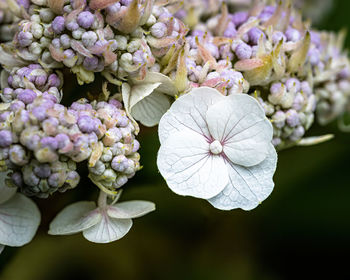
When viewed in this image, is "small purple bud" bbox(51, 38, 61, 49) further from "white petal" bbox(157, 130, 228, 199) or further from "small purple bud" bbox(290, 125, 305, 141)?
"small purple bud" bbox(290, 125, 305, 141)

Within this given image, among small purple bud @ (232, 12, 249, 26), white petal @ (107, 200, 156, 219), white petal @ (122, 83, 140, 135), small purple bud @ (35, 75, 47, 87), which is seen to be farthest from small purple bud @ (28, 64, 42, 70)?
small purple bud @ (232, 12, 249, 26)

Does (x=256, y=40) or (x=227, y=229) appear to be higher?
(x=256, y=40)

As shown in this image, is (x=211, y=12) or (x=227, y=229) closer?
(x=211, y=12)

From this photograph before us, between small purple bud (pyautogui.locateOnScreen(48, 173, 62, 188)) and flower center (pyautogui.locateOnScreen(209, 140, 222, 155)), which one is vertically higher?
small purple bud (pyautogui.locateOnScreen(48, 173, 62, 188))

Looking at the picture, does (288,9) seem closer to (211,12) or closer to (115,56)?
(211,12)

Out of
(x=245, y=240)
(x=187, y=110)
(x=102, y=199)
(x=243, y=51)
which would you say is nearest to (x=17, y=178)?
(x=102, y=199)

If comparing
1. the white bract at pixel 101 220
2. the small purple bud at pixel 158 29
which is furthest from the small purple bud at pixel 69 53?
the white bract at pixel 101 220

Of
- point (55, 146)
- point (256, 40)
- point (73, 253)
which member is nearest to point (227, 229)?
point (73, 253)
